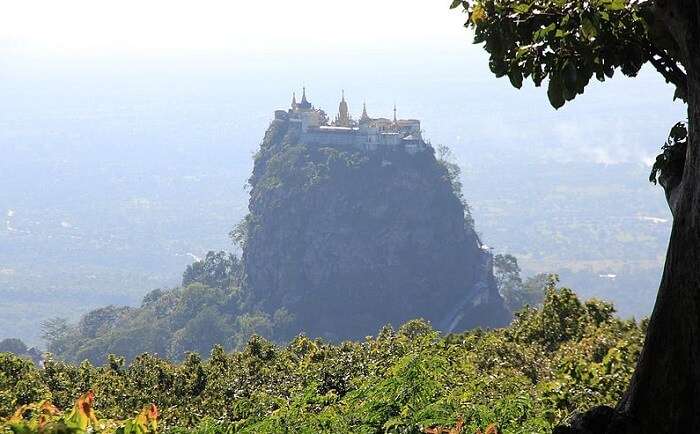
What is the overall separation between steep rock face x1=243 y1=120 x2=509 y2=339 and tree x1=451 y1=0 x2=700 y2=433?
89606 millimetres

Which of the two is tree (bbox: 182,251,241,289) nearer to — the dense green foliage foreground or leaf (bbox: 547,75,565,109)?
the dense green foliage foreground

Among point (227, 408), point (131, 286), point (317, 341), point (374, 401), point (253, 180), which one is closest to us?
point (374, 401)

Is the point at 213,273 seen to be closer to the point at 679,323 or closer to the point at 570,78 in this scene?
the point at 570,78

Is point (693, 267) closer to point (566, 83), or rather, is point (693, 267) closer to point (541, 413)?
point (566, 83)

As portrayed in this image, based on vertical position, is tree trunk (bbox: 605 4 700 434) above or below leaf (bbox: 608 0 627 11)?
below

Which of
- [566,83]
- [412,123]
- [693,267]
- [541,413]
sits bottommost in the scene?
[541,413]

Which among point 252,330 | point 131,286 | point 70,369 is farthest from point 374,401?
point 131,286

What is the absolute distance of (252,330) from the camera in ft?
289

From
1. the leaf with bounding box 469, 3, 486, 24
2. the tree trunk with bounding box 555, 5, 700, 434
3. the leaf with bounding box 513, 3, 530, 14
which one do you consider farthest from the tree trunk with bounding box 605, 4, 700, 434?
the leaf with bounding box 469, 3, 486, 24

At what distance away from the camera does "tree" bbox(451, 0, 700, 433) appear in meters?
5.17

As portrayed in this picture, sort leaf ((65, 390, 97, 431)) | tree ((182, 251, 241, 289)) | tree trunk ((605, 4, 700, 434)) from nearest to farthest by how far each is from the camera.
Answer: leaf ((65, 390, 97, 431)), tree trunk ((605, 4, 700, 434)), tree ((182, 251, 241, 289))

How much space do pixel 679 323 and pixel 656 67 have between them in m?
1.92

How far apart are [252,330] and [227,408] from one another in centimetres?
7728

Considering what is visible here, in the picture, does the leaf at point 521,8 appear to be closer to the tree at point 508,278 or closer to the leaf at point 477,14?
the leaf at point 477,14
